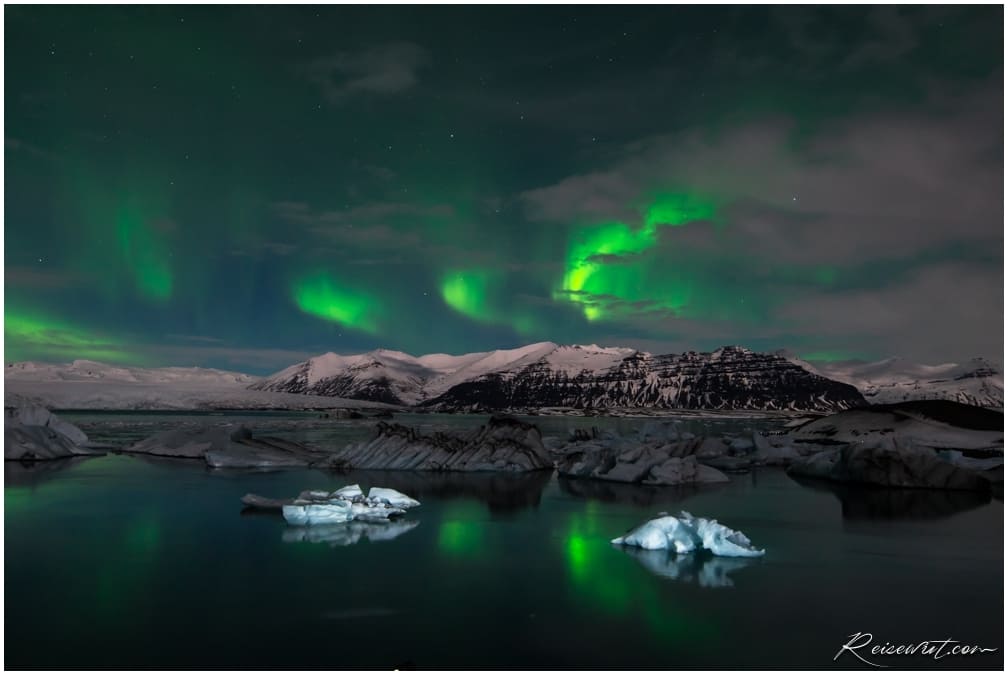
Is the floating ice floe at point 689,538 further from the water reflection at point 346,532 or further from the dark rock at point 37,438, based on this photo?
the dark rock at point 37,438

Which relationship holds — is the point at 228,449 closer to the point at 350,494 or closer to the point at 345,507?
the point at 350,494

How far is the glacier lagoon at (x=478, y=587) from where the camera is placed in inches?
268

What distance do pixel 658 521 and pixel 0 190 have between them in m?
11.0

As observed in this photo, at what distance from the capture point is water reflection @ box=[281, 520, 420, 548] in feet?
39.4

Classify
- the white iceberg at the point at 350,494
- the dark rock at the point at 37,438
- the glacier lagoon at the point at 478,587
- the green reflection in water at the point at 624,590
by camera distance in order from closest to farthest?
the glacier lagoon at the point at 478,587 < the green reflection in water at the point at 624,590 < the white iceberg at the point at 350,494 < the dark rock at the point at 37,438

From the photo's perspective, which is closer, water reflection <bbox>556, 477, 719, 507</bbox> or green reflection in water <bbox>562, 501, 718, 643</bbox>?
green reflection in water <bbox>562, 501, 718, 643</bbox>

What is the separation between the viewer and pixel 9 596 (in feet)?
27.9

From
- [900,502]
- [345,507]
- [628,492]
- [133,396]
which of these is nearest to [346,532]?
[345,507]

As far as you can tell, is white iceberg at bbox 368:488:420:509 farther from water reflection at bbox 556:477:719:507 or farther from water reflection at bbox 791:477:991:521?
Answer: water reflection at bbox 791:477:991:521
